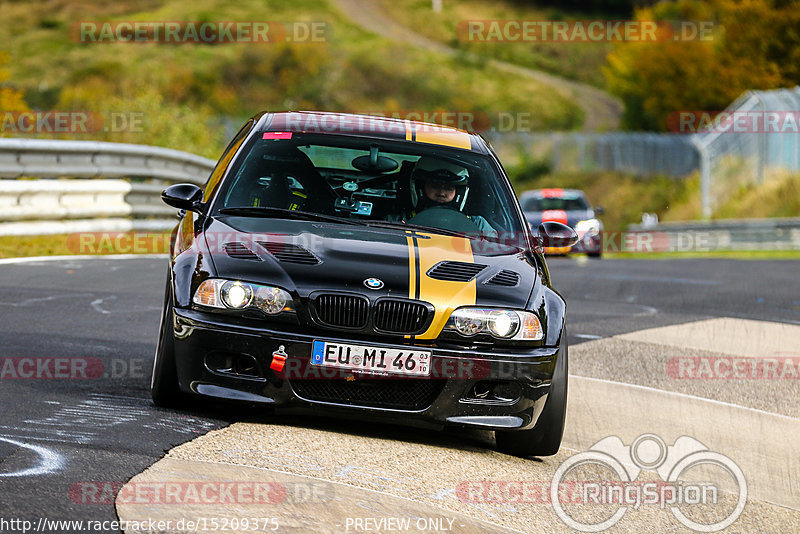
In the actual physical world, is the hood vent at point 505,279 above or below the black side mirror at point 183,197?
below

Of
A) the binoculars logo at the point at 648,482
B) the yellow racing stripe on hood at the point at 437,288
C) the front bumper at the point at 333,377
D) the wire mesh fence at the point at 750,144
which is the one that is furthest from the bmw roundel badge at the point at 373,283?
the wire mesh fence at the point at 750,144

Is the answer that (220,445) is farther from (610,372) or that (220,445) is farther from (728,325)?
(728,325)

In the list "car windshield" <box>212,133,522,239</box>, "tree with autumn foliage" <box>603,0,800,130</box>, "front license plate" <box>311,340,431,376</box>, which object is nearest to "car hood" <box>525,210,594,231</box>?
"car windshield" <box>212,133,522,239</box>

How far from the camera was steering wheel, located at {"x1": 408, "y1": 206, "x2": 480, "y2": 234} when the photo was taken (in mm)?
6797

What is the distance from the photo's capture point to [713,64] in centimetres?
5800

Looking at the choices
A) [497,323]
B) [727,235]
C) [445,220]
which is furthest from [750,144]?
[497,323]

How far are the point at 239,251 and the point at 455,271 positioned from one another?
101 cm

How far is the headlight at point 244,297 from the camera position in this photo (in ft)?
18.6

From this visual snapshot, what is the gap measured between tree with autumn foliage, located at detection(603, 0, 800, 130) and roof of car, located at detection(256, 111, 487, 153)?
163 ft

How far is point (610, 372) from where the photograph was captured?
8.56 meters

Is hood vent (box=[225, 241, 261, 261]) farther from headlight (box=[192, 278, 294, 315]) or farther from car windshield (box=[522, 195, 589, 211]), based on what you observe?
car windshield (box=[522, 195, 589, 211])

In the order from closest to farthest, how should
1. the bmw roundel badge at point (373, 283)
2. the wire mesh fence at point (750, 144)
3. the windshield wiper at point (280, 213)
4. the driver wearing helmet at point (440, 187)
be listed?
the bmw roundel badge at point (373, 283) → the windshield wiper at point (280, 213) → the driver wearing helmet at point (440, 187) → the wire mesh fence at point (750, 144)

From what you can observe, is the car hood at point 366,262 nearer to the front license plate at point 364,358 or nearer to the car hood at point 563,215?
the front license plate at point 364,358

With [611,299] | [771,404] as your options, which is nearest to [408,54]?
[611,299]
